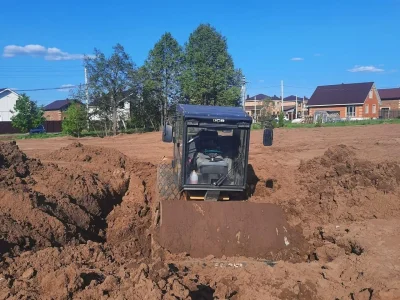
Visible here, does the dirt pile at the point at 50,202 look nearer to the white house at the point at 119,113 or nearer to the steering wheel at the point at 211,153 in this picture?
the steering wheel at the point at 211,153

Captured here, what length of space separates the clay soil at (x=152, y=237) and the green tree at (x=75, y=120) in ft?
70.0

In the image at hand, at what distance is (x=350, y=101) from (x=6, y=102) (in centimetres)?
5031

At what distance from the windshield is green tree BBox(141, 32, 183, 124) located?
34.3 m

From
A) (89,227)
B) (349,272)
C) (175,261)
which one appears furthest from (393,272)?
(89,227)

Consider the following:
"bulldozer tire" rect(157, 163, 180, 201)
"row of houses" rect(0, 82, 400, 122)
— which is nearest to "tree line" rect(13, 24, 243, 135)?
"row of houses" rect(0, 82, 400, 122)

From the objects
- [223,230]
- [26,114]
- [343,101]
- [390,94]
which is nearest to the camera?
[223,230]

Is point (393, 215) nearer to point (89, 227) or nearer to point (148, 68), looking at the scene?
point (89, 227)

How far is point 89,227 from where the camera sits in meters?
9.13


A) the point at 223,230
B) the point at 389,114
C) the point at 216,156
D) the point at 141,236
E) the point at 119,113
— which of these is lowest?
the point at 141,236

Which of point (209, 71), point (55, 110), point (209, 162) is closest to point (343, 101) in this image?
point (209, 71)

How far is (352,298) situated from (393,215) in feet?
16.0

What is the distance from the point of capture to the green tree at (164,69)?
4281cm

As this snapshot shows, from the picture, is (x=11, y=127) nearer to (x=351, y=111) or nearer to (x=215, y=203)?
(x=351, y=111)

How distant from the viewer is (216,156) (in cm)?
895
